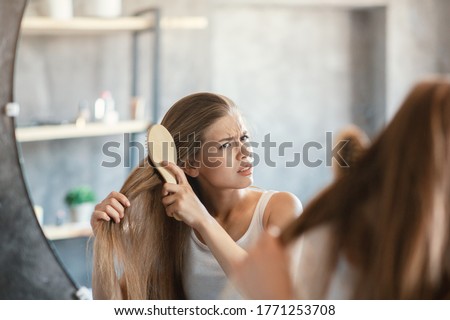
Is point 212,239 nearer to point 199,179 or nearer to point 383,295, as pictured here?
point 199,179

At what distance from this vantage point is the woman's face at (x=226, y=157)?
3.05 feet

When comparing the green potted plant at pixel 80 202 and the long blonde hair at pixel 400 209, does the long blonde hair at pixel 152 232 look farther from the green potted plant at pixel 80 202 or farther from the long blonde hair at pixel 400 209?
the long blonde hair at pixel 400 209

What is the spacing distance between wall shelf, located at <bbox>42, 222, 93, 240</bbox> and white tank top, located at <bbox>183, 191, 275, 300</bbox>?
0.66ft

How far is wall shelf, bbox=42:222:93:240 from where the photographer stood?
1077 mm

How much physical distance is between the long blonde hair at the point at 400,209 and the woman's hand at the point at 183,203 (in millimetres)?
208

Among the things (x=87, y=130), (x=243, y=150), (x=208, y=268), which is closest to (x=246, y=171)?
(x=243, y=150)

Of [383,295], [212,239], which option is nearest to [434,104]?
[383,295]

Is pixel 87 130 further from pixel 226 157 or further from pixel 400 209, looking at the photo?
pixel 400 209

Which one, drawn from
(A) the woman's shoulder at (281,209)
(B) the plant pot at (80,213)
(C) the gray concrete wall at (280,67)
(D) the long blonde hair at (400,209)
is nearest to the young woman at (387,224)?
(D) the long blonde hair at (400,209)

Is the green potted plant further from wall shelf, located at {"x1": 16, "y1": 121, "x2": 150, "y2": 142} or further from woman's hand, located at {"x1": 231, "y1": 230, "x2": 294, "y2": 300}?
woman's hand, located at {"x1": 231, "y1": 230, "x2": 294, "y2": 300}

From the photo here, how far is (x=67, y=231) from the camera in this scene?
1091mm

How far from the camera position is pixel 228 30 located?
104cm

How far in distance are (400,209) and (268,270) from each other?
14 centimetres

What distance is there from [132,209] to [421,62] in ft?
1.45
